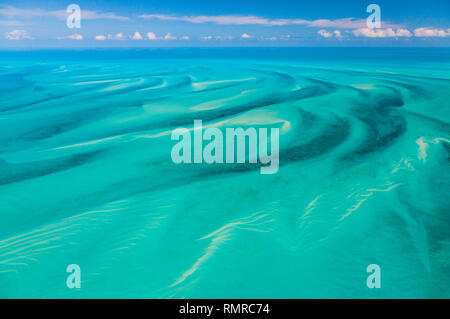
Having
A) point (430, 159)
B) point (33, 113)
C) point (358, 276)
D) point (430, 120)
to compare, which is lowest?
point (358, 276)

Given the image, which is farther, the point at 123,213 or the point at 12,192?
the point at 12,192

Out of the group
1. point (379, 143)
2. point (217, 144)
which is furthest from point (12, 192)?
point (379, 143)

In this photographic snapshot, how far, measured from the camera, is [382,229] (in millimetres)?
4812

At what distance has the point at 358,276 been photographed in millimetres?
3951

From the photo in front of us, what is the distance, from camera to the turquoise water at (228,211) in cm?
392

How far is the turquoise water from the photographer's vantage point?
392cm

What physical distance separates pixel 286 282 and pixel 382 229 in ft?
6.47

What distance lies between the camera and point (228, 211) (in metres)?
5.38

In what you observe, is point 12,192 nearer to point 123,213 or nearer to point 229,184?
point 123,213
